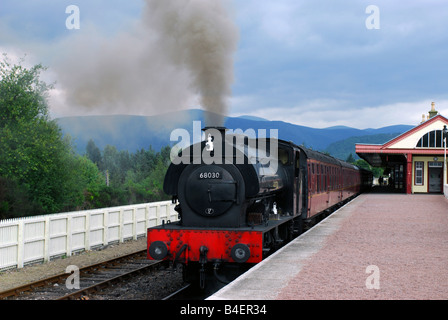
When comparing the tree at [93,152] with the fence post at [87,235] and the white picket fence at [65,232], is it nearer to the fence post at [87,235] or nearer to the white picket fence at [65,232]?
the white picket fence at [65,232]

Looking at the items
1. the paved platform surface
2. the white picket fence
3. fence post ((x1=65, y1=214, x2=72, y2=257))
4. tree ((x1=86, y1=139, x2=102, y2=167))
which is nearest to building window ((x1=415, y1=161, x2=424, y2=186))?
the paved platform surface

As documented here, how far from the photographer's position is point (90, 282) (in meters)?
10.3

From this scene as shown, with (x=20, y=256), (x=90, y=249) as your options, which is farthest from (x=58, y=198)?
(x=20, y=256)

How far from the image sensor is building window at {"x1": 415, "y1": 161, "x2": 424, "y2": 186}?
4181cm

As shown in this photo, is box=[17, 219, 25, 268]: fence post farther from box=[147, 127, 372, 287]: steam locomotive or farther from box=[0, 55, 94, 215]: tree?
box=[0, 55, 94, 215]: tree

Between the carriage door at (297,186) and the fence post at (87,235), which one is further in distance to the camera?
the fence post at (87,235)

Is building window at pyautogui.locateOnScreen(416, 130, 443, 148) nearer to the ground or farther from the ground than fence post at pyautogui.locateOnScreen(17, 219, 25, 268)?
farther from the ground

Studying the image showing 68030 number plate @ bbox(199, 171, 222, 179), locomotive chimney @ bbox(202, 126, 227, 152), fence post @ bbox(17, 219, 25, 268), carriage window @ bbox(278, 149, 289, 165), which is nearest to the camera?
68030 number plate @ bbox(199, 171, 222, 179)

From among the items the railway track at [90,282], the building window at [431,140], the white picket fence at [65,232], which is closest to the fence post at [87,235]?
the white picket fence at [65,232]

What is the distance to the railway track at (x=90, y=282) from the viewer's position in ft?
29.7

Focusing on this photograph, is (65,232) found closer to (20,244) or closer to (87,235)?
(87,235)

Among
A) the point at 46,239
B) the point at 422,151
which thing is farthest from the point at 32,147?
the point at 422,151

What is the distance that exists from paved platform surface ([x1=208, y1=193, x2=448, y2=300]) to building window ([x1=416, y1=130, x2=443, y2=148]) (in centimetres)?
2822

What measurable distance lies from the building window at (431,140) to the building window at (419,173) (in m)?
1.88
